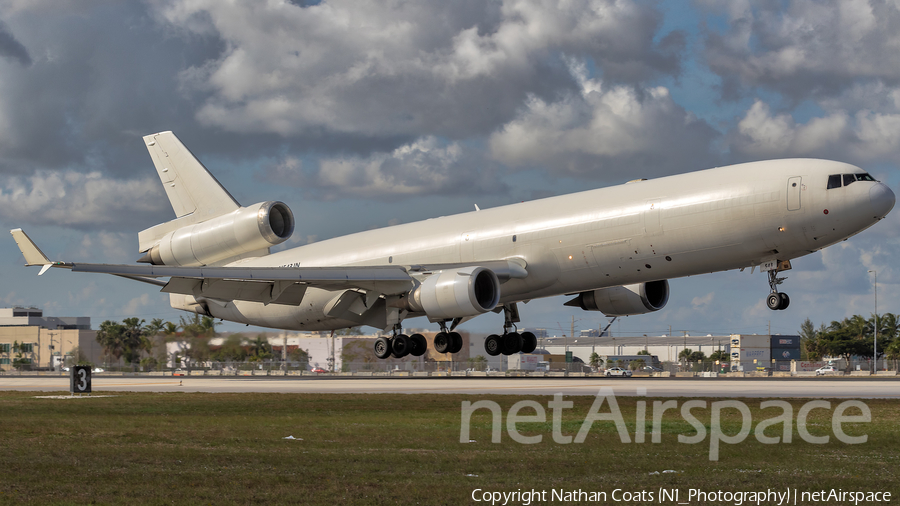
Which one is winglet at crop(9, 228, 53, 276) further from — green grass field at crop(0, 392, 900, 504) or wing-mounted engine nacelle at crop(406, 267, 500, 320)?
wing-mounted engine nacelle at crop(406, 267, 500, 320)

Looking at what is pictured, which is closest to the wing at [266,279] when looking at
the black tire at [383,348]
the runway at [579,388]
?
the black tire at [383,348]

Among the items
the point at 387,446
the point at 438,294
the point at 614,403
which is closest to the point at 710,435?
the point at 387,446

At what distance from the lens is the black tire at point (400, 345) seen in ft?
129

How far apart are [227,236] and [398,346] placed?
430 inches

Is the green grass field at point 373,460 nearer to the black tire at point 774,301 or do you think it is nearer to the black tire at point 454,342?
the black tire at point 774,301

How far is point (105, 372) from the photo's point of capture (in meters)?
87.1

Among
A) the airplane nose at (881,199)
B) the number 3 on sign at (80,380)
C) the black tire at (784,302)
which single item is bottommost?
the number 3 on sign at (80,380)

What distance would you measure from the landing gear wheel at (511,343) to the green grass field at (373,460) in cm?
1675

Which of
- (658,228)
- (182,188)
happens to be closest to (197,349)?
(182,188)

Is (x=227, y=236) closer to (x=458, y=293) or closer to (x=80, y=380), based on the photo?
(x=80, y=380)

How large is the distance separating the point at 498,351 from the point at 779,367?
5990 cm

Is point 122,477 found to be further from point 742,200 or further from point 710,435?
point 742,200

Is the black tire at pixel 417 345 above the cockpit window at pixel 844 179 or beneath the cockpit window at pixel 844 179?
beneath

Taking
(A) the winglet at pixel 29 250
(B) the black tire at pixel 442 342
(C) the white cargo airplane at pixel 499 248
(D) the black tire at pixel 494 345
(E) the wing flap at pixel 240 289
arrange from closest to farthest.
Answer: (C) the white cargo airplane at pixel 499 248
(A) the winglet at pixel 29 250
(E) the wing flap at pixel 240 289
(B) the black tire at pixel 442 342
(D) the black tire at pixel 494 345
